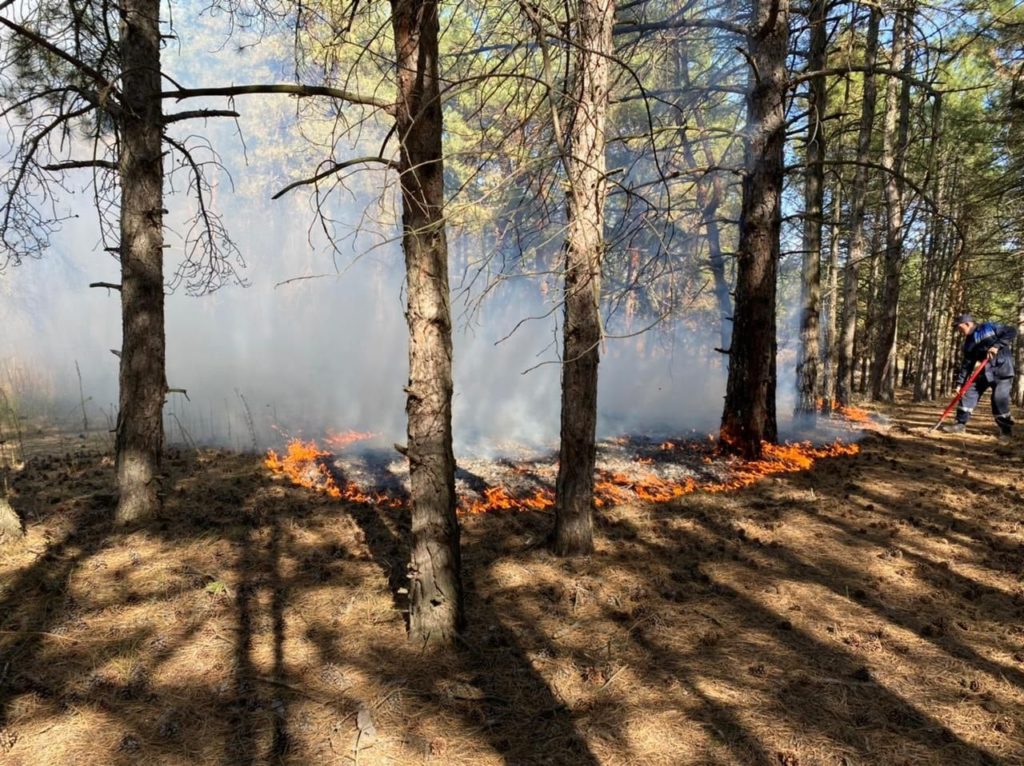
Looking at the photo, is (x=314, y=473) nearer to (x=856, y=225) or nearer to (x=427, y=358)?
(x=427, y=358)

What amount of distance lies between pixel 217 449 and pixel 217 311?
621 inches

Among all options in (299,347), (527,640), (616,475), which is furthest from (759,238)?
(299,347)

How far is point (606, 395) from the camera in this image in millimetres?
17375

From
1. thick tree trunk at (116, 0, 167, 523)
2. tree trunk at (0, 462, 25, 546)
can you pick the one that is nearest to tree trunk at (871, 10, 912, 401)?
thick tree trunk at (116, 0, 167, 523)

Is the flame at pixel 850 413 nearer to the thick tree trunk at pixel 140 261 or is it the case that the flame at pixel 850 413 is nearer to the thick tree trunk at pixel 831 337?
the thick tree trunk at pixel 831 337

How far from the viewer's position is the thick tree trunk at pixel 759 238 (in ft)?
25.1

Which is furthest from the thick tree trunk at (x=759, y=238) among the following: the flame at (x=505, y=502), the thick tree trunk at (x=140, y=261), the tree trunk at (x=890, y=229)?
the thick tree trunk at (x=140, y=261)

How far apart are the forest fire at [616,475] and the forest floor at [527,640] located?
1.61 ft

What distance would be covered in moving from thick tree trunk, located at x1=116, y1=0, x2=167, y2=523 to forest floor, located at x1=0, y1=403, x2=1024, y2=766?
0.56 m

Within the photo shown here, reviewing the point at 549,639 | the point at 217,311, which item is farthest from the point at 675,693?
the point at 217,311

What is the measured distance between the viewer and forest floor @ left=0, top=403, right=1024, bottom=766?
294 centimetres

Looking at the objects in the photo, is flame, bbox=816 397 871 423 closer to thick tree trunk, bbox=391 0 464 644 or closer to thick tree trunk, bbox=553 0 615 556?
thick tree trunk, bbox=553 0 615 556

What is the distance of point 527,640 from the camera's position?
3.87 metres

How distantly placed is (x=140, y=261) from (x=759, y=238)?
733 centimetres
